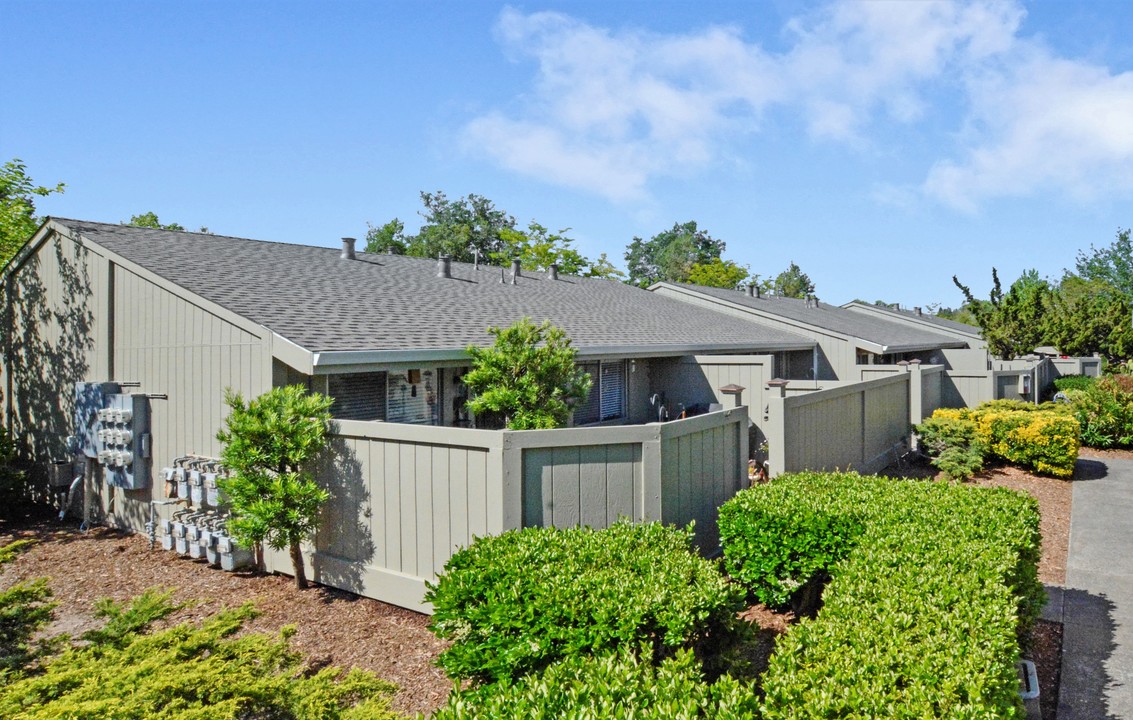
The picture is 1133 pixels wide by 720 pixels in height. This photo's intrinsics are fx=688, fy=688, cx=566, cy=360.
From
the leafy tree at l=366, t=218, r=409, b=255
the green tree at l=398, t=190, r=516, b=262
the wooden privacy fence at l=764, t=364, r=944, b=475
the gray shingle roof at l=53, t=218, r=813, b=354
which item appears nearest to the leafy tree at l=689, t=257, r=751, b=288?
the green tree at l=398, t=190, r=516, b=262

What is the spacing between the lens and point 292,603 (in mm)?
6531

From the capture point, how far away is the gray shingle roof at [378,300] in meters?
8.68

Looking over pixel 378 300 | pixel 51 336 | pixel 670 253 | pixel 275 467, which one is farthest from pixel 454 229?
pixel 275 467

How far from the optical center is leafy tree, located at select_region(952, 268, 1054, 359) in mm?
22875

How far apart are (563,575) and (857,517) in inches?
106

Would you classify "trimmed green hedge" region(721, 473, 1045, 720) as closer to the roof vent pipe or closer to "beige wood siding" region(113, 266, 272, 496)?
"beige wood siding" region(113, 266, 272, 496)

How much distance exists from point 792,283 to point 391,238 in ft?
135

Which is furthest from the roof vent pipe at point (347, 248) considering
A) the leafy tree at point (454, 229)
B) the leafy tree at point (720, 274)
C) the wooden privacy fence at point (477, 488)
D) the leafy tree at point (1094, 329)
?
the leafy tree at point (720, 274)

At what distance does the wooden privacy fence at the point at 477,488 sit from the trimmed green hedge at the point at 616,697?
2460mm

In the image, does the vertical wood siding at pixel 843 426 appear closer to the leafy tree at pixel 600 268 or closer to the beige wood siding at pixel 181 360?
the beige wood siding at pixel 181 360

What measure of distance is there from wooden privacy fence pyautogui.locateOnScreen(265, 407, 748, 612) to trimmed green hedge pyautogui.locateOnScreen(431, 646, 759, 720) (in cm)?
A: 246

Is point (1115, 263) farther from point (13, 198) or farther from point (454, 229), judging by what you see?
point (13, 198)

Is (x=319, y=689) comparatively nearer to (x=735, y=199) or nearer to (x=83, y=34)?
(x=83, y=34)

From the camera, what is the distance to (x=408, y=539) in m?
6.21
